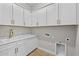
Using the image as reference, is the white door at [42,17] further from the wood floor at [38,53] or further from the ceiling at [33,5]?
the wood floor at [38,53]

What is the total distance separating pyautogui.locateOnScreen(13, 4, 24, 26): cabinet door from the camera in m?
1.24

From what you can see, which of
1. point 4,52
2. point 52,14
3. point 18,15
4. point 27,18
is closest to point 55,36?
point 52,14

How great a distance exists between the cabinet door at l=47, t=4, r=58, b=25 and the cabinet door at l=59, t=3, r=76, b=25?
6 centimetres

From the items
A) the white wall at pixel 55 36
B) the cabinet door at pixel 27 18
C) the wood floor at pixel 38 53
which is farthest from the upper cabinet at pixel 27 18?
the wood floor at pixel 38 53

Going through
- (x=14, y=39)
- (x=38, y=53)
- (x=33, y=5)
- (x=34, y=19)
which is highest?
(x=33, y=5)

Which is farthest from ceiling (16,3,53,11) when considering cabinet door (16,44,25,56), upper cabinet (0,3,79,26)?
cabinet door (16,44,25,56)

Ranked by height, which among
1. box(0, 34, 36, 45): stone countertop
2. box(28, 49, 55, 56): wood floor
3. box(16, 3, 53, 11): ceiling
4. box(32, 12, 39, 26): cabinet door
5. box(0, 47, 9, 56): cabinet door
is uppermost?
box(16, 3, 53, 11): ceiling

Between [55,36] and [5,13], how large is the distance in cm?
73

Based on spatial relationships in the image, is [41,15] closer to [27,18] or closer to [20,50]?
[27,18]

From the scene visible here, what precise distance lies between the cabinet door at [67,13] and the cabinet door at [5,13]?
66 centimetres

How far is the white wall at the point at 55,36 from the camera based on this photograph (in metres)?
1.23

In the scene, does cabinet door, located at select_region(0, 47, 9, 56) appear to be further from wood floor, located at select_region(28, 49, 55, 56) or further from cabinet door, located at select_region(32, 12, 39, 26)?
cabinet door, located at select_region(32, 12, 39, 26)

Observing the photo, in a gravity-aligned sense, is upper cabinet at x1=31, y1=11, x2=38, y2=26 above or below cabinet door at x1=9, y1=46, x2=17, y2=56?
above

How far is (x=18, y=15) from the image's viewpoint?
127 cm
